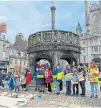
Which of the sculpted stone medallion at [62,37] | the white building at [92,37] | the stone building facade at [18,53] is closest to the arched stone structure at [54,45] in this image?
the sculpted stone medallion at [62,37]

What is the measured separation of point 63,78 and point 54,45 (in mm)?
2669

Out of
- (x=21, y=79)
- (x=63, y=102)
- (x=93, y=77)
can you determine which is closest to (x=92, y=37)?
(x=21, y=79)

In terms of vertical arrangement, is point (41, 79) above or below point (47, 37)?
below

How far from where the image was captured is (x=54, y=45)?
14539 millimetres

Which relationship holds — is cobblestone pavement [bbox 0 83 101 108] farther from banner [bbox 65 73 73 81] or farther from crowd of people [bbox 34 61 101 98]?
banner [bbox 65 73 73 81]

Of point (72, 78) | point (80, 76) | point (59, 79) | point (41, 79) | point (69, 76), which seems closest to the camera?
point (80, 76)

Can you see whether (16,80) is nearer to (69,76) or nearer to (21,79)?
(21,79)

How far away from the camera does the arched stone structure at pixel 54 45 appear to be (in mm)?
14578

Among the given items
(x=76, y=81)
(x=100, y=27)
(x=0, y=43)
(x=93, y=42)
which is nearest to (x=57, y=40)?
(x=76, y=81)

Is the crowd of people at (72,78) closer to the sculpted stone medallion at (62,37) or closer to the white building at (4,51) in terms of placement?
the sculpted stone medallion at (62,37)

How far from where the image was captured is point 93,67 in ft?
37.1

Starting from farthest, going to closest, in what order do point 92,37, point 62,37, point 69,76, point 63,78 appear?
1. point 92,37
2. point 62,37
3. point 63,78
4. point 69,76

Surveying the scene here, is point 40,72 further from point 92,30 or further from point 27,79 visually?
point 92,30

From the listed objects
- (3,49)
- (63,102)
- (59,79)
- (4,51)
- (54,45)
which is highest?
(3,49)
